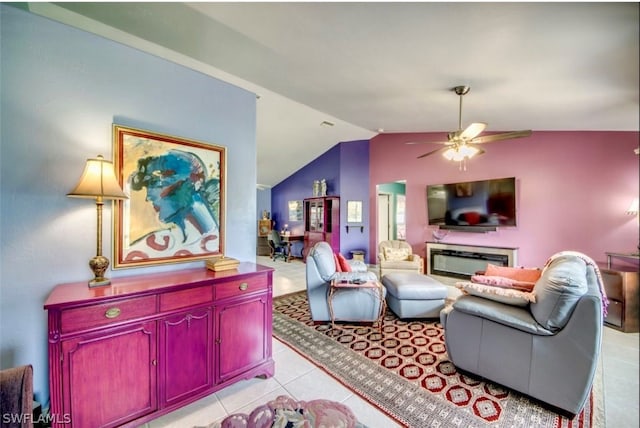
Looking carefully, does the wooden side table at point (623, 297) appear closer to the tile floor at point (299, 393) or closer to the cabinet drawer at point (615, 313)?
the cabinet drawer at point (615, 313)

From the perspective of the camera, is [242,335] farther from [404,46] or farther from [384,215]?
[384,215]

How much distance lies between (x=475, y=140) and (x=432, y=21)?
1457 millimetres

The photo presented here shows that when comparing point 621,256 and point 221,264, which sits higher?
point 221,264

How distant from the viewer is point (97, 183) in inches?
58.1

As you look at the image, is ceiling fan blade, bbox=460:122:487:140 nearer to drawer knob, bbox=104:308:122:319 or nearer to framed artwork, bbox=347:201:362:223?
drawer knob, bbox=104:308:122:319

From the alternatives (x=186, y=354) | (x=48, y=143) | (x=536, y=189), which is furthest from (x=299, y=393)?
(x=536, y=189)

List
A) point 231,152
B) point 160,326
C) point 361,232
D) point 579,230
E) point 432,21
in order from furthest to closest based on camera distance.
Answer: point 361,232 → point 579,230 → point 231,152 → point 432,21 → point 160,326

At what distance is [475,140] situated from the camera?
267cm

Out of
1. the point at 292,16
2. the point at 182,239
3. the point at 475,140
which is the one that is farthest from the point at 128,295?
the point at 475,140

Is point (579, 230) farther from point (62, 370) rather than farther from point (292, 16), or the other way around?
point (62, 370)

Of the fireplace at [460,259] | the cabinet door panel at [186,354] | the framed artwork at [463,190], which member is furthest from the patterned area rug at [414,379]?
the framed artwork at [463,190]

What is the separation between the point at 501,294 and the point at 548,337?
1.09 ft

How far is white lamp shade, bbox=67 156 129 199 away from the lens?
56.9 inches

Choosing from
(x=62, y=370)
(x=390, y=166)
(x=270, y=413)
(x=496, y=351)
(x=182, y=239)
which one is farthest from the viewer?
(x=390, y=166)
